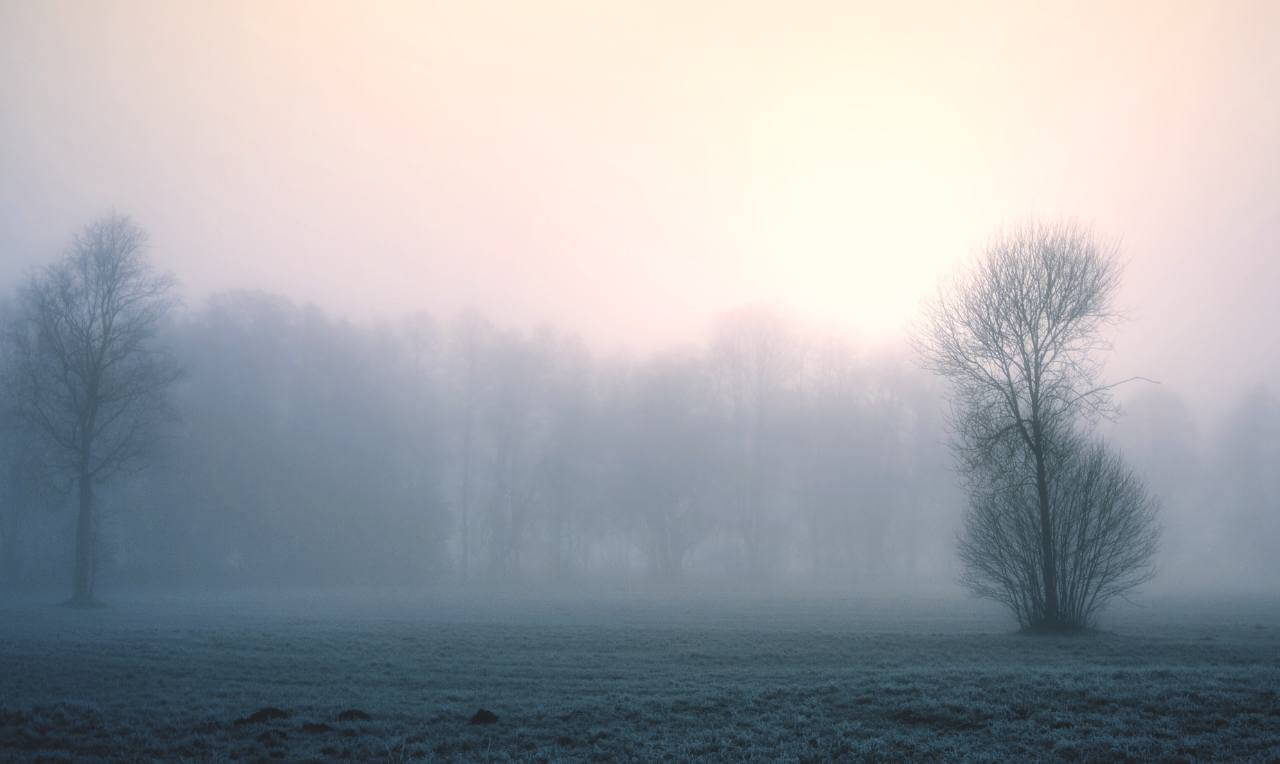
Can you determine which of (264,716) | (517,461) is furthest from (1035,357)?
(517,461)

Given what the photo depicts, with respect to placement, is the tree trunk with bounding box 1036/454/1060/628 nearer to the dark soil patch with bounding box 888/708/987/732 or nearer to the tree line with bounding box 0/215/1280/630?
the dark soil patch with bounding box 888/708/987/732

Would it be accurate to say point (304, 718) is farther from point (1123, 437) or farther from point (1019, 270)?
point (1123, 437)

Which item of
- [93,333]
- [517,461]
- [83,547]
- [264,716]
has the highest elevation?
[93,333]

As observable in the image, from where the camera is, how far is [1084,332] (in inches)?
1111

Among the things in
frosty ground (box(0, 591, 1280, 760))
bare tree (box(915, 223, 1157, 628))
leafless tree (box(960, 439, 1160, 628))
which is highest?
bare tree (box(915, 223, 1157, 628))

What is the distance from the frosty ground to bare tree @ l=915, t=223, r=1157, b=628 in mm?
5202

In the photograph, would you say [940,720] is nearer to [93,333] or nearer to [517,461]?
[93,333]

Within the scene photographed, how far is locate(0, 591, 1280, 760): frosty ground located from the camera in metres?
11.4

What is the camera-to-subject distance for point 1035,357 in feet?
93.5

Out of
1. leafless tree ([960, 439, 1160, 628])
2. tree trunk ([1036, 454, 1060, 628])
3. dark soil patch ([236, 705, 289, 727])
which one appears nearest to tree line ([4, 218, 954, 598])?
leafless tree ([960, 439, 1160, 628])

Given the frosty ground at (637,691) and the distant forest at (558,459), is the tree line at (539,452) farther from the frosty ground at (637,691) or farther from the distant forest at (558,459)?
the frosty ground at (637,691)

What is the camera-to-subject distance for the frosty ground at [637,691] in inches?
450

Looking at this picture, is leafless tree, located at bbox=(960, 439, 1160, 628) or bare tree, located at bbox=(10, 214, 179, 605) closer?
leafless tree, located at bbox=(960, 439, 1160, 628)

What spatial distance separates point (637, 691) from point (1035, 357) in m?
20.8
